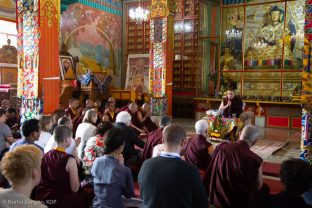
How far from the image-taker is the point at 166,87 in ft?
38.4

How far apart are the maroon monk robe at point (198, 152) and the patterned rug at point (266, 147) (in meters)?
2.73

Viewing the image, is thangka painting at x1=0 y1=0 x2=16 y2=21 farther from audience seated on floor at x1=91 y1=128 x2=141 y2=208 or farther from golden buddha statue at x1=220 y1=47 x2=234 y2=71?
audience seated on floor at x1=91 y1=128 x2=141 y2=208

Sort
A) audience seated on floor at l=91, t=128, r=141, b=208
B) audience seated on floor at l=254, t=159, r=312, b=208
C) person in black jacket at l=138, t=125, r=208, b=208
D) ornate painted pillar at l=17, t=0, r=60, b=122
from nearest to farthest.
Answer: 1. audience seated on floor at l=254, t=159, r=312, b=208
2. person in black jacket at l=138, t=125, r=208, b=208
3. audience seated on floor at l=91, t=128, r=141, b=208
4. ornate painted pillar at l=17, t=0, r=60, b=122

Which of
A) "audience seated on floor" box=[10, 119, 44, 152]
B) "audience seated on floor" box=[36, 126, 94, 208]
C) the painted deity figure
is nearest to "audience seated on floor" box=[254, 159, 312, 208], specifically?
"audience seated on floor" box=[36, 126, 94, 208]

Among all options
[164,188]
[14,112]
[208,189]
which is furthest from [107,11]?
[164,188]

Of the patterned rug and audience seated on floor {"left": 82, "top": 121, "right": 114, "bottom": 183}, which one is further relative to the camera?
the patterned rug

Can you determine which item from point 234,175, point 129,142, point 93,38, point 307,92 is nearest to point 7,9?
point 93,38

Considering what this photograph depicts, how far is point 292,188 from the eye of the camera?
2.19 meters

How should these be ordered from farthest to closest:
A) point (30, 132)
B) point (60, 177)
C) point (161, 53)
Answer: point (161, 53)
point (30, 132)
point (60, 177)

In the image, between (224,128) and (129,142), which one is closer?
(129,142)

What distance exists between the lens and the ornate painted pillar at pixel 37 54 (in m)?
8.27

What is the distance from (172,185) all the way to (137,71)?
13.4 metres

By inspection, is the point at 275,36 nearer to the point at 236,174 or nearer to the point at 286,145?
the point at 286,145

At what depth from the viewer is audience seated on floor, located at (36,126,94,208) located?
321 centimetres
